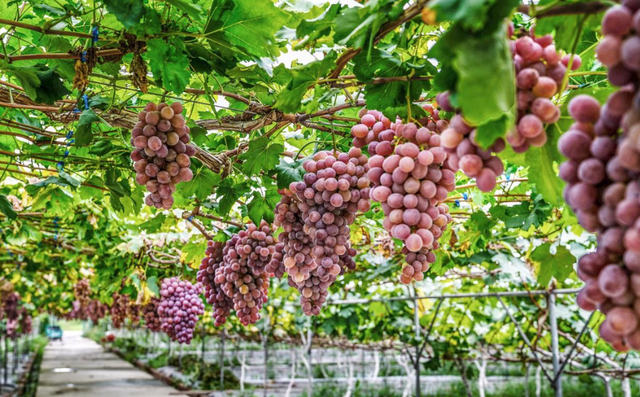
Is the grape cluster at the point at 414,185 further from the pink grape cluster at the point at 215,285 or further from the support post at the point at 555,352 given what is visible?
the support post at the point at 555,352

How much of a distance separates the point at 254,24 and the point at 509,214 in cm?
172

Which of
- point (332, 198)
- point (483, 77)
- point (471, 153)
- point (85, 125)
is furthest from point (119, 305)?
point (483, 77)

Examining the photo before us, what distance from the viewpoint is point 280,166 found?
189cm

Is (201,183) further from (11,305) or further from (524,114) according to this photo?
(11,305)

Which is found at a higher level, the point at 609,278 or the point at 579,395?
the point at 609,278

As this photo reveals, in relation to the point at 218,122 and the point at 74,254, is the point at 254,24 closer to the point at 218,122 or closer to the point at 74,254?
the point at 218,122

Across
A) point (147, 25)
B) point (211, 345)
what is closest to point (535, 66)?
point (147, 25)

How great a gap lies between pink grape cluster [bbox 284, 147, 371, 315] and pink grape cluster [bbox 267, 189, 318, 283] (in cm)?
10

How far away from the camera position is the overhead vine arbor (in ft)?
2.29

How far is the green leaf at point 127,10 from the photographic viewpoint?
49.3 inches

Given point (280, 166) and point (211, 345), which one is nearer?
point (280, 166)

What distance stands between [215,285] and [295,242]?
62.3 inches

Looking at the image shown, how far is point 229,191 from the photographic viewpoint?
2.41 m

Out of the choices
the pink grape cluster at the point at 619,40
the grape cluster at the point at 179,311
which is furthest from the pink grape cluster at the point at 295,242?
the grape cluster at the point at 179,311
